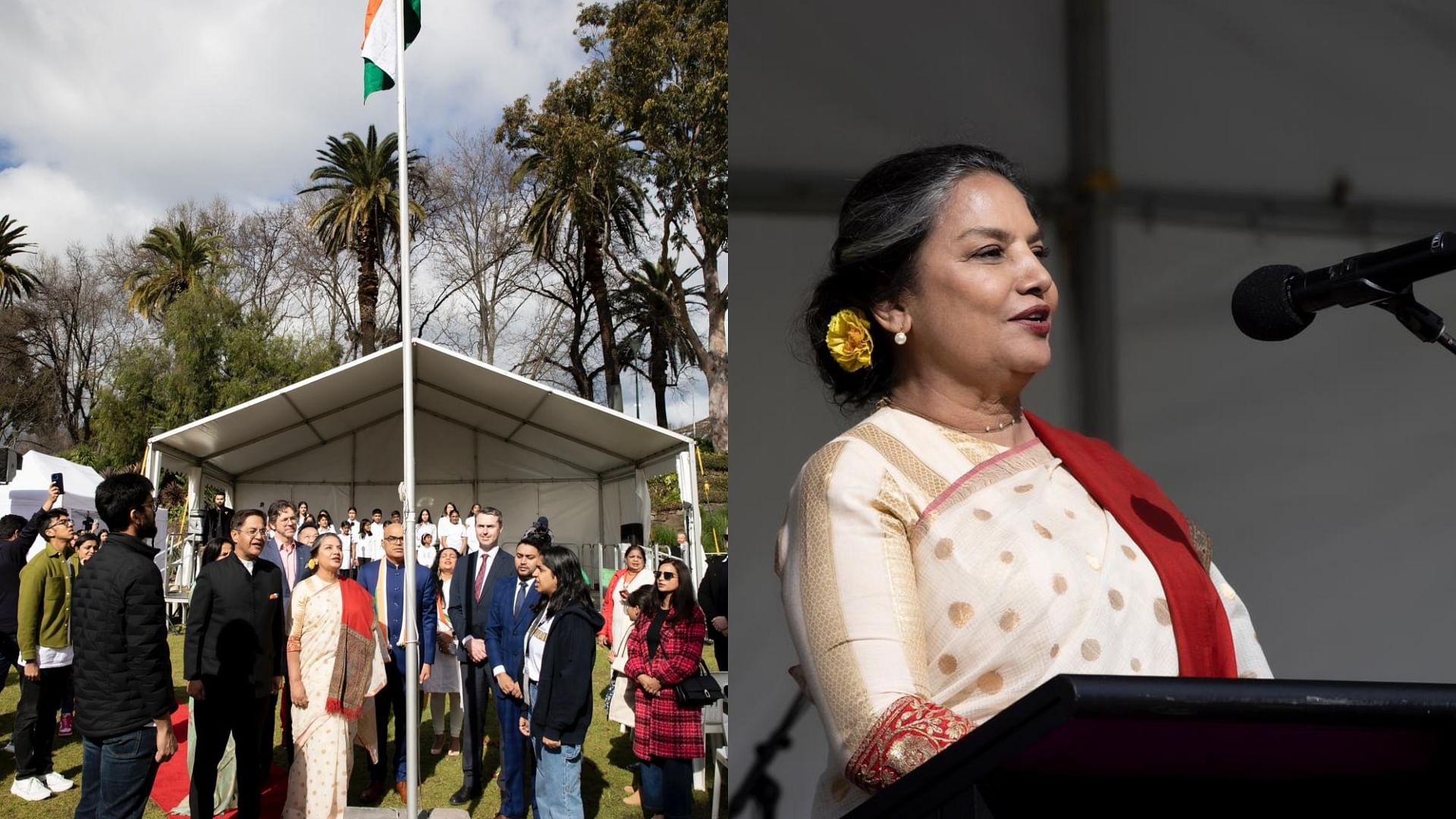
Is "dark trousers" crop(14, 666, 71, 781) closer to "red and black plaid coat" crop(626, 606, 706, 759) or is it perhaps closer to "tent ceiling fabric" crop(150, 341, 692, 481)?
"red and black plaid coat" crop(626, 606, 706, 759)

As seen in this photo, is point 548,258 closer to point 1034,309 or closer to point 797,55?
point 797,55

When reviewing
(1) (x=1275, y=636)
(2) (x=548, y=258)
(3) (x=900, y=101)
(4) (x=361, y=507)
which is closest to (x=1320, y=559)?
(1) (x=1275, y=636)

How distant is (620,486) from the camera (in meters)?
9.39

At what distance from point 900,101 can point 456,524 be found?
7594 mm

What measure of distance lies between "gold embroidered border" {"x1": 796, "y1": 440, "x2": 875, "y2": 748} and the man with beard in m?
2.65

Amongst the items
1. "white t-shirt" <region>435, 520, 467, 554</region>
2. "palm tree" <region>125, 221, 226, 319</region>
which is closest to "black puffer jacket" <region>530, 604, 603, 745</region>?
"white t-shirt" <region>435, 520, 467, 554</region>

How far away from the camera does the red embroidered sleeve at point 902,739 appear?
Answer: 891mm

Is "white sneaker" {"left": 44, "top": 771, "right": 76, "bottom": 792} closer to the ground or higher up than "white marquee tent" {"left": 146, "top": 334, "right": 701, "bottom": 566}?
closer to the ground

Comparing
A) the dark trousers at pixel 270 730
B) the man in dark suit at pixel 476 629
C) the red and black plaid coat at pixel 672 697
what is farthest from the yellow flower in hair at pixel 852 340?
the man in dark suit at pixel 476 629

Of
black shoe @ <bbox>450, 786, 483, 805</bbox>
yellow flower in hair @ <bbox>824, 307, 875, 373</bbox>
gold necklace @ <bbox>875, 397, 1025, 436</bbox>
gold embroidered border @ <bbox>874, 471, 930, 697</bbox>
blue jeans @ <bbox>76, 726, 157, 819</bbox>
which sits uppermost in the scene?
yellow flower in hair @ <bbox>824, 307, 875, 373</bbox>

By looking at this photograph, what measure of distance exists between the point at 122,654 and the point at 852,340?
2737 millimetres

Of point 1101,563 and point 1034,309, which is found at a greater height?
point 1034,309

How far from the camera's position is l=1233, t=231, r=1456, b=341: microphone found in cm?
79

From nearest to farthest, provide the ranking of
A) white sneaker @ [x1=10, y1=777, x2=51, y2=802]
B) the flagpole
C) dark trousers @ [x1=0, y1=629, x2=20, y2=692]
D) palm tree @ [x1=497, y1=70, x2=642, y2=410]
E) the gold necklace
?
the gold necklace, the flagpole, white sneaker @ [x1=10, y1=777, x2=51, y2=802], dark trousers @ [x1=0, y1=629, x2=20, y2=692], palm tree @ [x1=497, y1=70, x2=642, y2=410]
